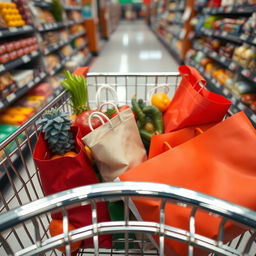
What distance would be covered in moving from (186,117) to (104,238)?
615 mm

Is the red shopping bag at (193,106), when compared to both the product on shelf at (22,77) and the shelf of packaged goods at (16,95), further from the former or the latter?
the product on shelf at (22,77)

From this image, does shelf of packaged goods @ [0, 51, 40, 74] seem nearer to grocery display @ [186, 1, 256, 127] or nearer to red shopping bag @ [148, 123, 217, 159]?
red shopping bag @ [148, 123, 217, 159]

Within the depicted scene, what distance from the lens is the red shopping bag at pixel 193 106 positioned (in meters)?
0.84

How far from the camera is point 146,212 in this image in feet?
2.24

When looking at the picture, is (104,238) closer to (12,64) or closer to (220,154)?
(220,154)

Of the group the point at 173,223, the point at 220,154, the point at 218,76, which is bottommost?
the point at 218,76

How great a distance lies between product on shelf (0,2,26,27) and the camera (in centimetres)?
200

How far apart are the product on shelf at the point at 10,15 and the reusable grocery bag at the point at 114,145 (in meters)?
1.86

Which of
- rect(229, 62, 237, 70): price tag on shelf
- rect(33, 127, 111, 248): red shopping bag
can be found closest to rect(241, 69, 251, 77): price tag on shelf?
rect(229, 62, 237, 70): price tag on shelf

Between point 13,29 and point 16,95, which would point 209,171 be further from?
point 13,29

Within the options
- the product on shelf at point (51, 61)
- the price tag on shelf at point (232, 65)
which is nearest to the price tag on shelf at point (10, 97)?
the product on shelf at point (51, 61)

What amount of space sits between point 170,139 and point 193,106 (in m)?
0.17

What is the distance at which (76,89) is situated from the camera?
3.50 ft

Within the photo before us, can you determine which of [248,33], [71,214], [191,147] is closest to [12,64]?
[71,214]
